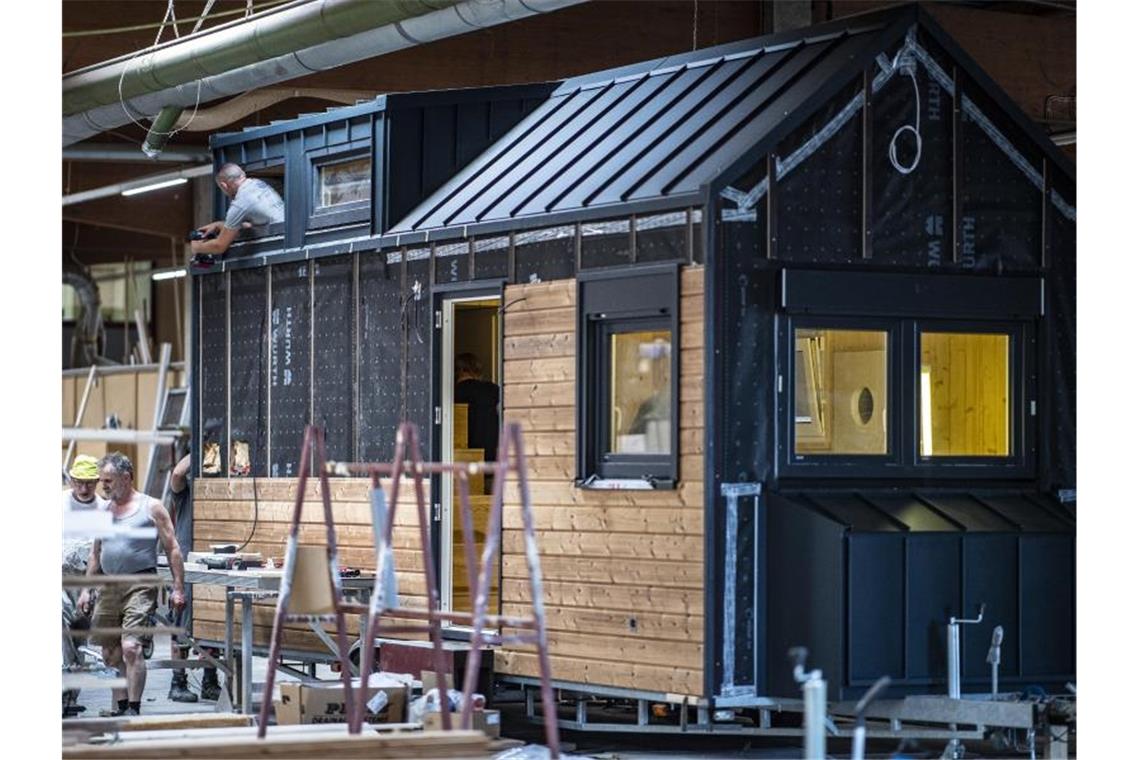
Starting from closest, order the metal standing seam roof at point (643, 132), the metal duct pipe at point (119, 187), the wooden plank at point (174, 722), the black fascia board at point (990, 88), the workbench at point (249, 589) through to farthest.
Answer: the wooden plank at point (174, 722) → the metal standing seam roof at point (643, 132) → the black fascia board at point (990, 88) → the workbench at point (249, 589) → the metal duct pipe at point (119, 187)

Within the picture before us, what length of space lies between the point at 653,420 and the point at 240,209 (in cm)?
585

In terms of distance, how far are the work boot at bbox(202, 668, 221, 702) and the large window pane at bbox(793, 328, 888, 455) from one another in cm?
625

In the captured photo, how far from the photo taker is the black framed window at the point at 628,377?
44.1 feet

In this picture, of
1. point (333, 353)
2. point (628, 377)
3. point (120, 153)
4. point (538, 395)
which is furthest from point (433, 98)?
point (120, 153)

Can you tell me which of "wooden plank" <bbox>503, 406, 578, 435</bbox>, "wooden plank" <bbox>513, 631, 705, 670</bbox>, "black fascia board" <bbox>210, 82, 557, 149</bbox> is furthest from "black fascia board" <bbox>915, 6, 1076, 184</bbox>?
"wooden plank" <bbox>513, 631, 705, 670</bbox>

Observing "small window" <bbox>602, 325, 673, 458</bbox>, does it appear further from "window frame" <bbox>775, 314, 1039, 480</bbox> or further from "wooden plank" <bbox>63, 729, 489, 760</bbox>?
"wooden plank" <bbox>63, 729, 489, 760</bbox>

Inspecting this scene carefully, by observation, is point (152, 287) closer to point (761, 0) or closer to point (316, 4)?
point (761, 0)

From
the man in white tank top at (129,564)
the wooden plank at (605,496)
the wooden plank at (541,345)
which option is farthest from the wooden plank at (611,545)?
the man in white tank top at (129,564)

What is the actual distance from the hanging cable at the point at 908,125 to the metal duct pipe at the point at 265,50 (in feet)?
7.12

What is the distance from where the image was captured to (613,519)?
1384cm

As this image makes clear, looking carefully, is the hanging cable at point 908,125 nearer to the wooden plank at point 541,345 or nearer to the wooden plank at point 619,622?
the wooden plank at point 541,345

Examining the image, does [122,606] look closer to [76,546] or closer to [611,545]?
[76,546]

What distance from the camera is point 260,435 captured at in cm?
1791
